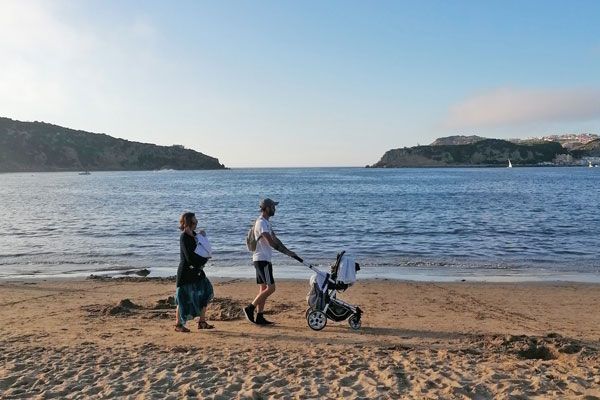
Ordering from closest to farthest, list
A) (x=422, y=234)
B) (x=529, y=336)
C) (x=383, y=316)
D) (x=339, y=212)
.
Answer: (x=529, y=336) → (x=383, y=316) → (x=422, y=234) → (x=339, y=212)

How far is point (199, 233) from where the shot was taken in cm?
817

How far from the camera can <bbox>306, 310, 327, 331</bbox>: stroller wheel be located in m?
8.24

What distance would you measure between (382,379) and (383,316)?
3.76 m

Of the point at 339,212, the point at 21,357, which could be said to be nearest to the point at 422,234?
the point at 339,212

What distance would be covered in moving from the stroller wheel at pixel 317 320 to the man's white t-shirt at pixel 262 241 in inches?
42.5

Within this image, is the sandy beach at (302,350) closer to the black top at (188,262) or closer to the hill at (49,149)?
the black top at (188,262)

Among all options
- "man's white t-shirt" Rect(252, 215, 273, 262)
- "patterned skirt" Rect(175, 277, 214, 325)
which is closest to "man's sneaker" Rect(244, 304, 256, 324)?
"patterned skirt" Rect(175, 277, 214, 325)

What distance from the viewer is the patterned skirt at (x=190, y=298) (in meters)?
8.21

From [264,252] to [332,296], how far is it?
125 centimetres

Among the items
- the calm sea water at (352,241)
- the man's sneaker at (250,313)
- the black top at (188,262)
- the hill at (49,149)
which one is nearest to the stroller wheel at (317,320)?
the man's sneaker at (250,313)

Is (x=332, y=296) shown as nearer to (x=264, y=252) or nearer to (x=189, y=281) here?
(x=264, y=252)

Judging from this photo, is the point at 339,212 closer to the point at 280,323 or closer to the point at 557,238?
the point at 557,238

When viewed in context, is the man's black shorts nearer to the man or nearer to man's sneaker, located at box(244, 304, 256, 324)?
the man

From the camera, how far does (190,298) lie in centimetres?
823
